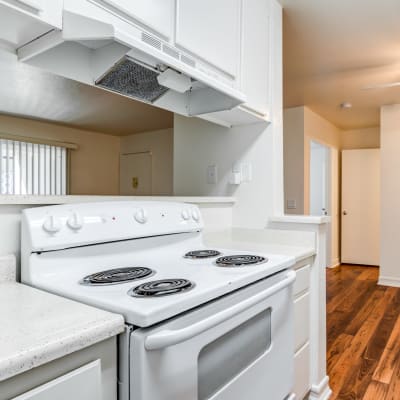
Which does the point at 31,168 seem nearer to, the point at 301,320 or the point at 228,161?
the point at 228,161

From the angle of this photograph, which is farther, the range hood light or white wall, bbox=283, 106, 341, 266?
white wall, bbox=283, 106, 341, 266

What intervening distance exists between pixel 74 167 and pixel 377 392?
2173 millimetres

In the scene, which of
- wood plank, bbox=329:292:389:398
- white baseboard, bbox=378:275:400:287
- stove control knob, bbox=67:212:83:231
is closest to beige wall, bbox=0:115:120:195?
stove control knob, bbox=67:212:83:231

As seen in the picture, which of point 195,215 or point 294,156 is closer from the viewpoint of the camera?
point 195,215

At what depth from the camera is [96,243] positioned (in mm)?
1166

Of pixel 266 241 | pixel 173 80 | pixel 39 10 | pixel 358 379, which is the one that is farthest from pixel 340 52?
pixel 39 10

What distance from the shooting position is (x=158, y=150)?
239 centimetres

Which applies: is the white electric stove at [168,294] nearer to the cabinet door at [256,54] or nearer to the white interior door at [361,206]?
the cabinet door at [256,54]

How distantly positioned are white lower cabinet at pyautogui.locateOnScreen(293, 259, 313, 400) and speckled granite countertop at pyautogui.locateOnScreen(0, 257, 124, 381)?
1133 millimetres

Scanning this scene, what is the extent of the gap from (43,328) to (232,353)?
0.57 metres

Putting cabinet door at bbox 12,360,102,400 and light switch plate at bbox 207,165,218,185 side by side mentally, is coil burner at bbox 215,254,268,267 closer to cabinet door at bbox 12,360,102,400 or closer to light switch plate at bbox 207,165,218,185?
cabinet door at bbox 12,360,102,400

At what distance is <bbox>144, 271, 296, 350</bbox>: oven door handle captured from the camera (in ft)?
2.28

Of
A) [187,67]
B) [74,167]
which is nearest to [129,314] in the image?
[187,67]

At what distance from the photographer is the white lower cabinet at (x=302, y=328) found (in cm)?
162
